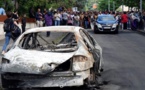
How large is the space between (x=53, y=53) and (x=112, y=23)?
21.1 m

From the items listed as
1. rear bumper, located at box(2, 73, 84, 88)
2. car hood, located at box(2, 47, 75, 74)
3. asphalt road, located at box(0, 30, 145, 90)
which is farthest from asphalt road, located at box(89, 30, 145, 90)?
car hood, located at box(2, 47, 75, 74)

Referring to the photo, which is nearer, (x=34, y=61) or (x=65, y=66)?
(x=34, y=61)

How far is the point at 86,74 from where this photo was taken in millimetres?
8250

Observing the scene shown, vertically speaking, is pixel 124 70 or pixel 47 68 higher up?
pixel 47 68

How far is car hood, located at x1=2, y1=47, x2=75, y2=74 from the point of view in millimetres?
7918

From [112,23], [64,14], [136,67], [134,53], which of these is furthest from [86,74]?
[64,14]

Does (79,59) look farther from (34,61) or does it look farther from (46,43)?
(46,43)

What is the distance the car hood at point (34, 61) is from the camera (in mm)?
7918

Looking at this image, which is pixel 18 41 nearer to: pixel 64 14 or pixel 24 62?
pixel 24 62

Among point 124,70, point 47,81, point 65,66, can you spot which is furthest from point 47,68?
point 124,70

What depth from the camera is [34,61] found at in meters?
8.01

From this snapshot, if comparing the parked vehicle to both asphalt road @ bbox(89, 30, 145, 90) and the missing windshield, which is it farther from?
the missing windshield

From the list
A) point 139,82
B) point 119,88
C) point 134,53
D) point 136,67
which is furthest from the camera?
point 134,53

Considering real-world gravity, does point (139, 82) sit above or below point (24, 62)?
below
